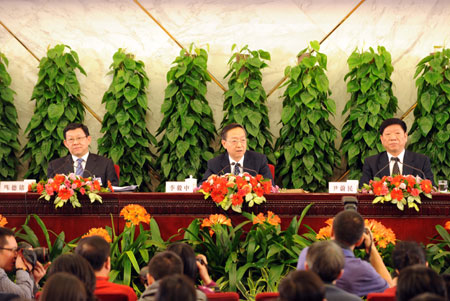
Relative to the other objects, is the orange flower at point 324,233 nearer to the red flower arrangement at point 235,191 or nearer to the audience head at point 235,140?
the red flower arrangement at point 235,191

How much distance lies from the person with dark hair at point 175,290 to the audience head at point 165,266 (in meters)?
0.42

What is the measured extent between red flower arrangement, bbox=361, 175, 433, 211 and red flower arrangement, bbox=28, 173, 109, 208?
1833 mm

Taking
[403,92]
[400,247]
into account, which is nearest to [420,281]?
[400,247]

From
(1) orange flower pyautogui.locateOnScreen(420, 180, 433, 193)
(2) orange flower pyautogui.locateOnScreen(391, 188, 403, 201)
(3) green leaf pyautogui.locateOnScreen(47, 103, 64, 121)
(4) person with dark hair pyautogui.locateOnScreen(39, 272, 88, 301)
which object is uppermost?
(3) green leaf pyautogui.locateOnScreen(47, 103, 64, 121)

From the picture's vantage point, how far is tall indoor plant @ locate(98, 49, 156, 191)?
233 inches

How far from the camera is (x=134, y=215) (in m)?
3.99

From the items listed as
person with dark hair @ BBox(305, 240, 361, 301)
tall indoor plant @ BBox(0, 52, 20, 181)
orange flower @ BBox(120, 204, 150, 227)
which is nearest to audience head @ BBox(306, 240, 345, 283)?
person with dark hair @ BBox(305, 240, 361, 301)

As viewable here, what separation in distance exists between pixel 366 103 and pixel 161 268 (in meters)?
3.88

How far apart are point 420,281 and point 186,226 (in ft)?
7.30

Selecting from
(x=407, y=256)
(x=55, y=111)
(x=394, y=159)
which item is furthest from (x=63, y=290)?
(x=55, y=111)

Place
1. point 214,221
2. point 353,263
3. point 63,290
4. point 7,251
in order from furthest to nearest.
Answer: point 214,221 → point 7,251 → point 353,263 → point 63,290

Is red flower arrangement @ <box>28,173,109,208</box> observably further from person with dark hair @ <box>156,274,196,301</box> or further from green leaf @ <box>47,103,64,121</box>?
person with dark hair @ <box>156,274,196,301</box>

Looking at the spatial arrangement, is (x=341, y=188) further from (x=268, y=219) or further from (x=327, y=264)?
(x=327, y=264)

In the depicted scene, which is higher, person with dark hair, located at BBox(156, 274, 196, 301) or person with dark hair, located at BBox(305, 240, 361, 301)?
person with dark hair, located at BBox(305, 240, 361, 301)
